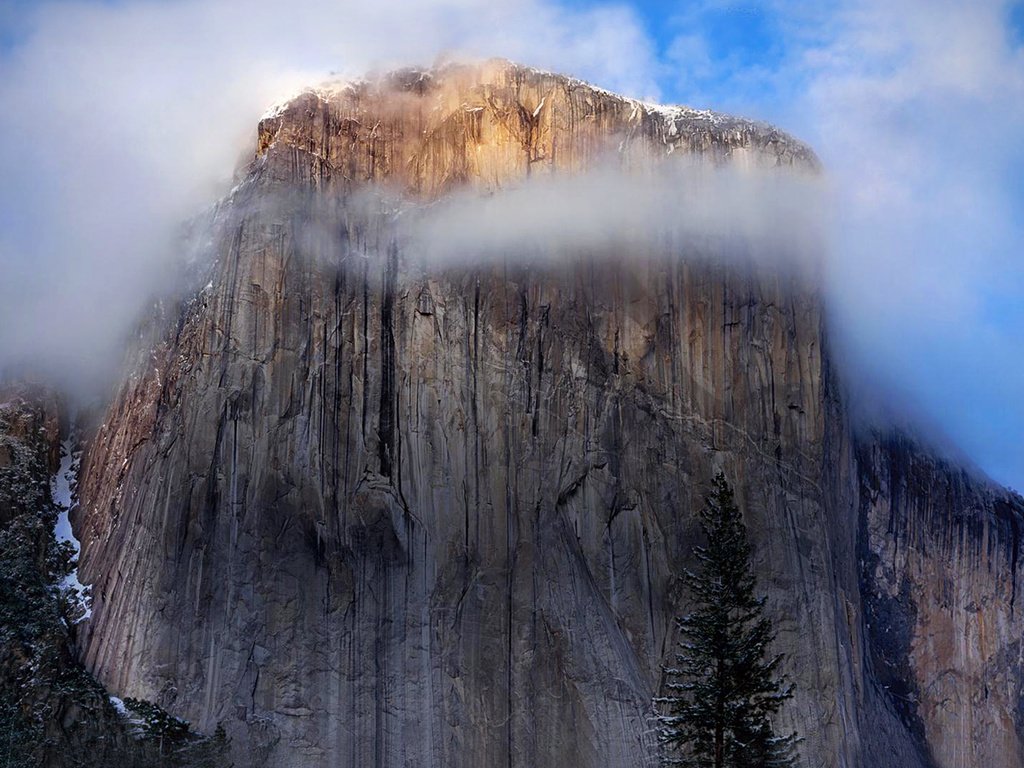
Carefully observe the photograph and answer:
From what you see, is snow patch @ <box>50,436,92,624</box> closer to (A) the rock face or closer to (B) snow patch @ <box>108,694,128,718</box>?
(A) the rock face

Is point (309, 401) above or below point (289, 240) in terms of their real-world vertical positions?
below

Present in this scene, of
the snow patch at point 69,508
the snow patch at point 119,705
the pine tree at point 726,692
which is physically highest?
the snow patch at point 69,508

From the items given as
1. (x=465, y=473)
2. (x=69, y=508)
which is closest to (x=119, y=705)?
(x=69, y=508)

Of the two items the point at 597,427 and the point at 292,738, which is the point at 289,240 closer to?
the point at 597,427

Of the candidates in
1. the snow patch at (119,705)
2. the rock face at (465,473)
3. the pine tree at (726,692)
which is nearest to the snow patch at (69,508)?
the rock face at (465,473)

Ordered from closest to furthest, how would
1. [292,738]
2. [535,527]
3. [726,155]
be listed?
[292,738] < [535,527] < [726,155]

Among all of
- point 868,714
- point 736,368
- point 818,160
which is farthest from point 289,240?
point 868,714

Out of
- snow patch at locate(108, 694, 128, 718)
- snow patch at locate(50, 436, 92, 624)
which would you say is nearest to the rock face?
snow patch at locate(108, 694, 128, 718)

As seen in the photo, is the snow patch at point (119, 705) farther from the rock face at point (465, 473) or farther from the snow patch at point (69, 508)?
the snow patch at point (69, 508)

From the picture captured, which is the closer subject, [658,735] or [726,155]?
[658,735]
